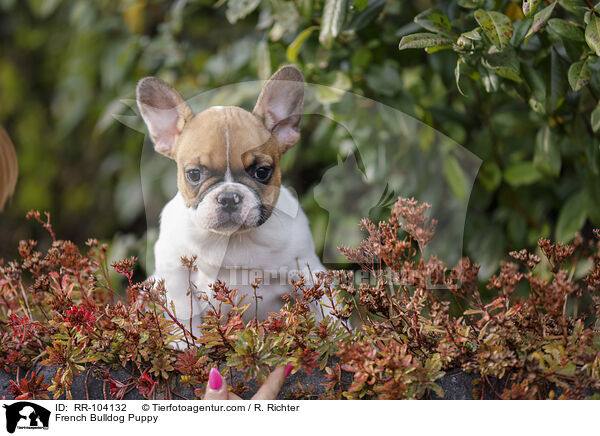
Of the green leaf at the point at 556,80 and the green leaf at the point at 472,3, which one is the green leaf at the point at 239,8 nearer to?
the green leaf at the point at 472,3

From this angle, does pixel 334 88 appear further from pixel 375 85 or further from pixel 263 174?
pixel 263 174

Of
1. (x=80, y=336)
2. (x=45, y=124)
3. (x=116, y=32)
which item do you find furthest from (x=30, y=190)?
(x=80, y=336)

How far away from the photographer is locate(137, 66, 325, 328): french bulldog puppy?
945 millimetres

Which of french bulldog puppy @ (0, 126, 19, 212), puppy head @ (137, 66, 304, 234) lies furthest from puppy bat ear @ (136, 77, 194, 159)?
french bulldog puppy @ (0, 126, 19, 212)

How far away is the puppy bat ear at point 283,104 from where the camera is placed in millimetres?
986

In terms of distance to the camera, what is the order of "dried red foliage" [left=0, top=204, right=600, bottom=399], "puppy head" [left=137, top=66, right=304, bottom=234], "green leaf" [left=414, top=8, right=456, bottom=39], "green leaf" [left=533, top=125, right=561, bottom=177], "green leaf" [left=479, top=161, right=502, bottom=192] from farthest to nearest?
"green leaf" [left=479, top=161, right=502, bottom=192] < "green leaf" [left=533, top=125, right=561, bottom=177] < "green leaf" [left=414, top=8, right=456, bottom=39] < "puppy head" [left=137, top=66, right=304, bottom=234] < "dried red foliage" [left=0, top=204, right=600, bottom=399]

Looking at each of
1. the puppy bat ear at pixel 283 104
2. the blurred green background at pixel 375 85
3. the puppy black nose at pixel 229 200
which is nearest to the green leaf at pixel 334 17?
the blurred green background at pixel 375 85

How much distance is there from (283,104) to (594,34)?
52cm

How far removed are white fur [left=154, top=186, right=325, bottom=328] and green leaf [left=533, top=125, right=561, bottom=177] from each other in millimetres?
563

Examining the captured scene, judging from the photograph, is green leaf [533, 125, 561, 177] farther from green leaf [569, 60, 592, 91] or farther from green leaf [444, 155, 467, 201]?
green leaf [569, 60, 592, 91]

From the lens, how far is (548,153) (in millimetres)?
1238

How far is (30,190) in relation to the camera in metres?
2.32

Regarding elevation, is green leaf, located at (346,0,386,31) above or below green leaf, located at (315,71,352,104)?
above
